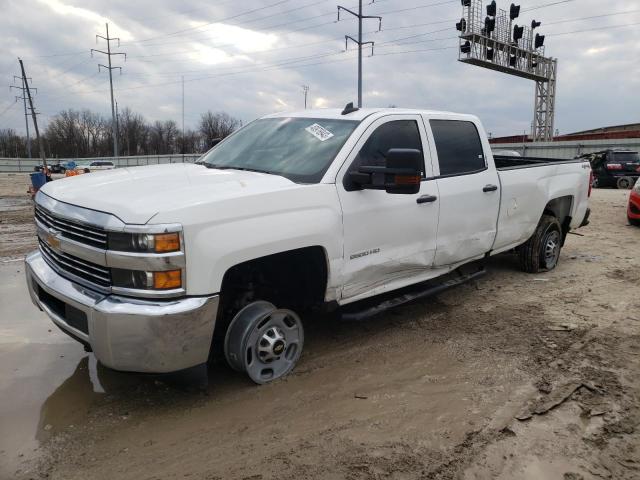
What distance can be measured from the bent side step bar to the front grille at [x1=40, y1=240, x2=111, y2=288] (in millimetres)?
1819

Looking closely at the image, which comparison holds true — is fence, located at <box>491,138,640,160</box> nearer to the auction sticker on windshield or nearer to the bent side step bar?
the bent side step bar

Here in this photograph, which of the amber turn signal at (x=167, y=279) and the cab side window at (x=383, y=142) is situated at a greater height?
the cab side window at (x=383, y=142)

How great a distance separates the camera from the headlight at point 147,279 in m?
2.89

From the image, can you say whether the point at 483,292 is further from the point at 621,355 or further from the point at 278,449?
the point at 278,449

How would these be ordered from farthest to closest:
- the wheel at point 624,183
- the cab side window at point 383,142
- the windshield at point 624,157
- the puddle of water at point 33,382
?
the windshield at point 624,157
the wheel at point 624,183
the cab side window at point 383,142
the puddle of water at point 33,382

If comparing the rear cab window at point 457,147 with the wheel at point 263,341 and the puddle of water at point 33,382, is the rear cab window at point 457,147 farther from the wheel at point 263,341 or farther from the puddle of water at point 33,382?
the puddle of water at point 33,382

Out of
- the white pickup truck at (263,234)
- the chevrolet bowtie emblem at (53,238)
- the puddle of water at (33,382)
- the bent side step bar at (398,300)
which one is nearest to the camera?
the white pickup truck at (263,234)

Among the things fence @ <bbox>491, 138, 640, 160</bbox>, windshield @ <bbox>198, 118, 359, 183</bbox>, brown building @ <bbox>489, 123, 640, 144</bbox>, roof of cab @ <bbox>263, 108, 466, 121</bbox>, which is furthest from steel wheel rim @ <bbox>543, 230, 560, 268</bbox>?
brown building @ <bbox>489, 123, 640, 144</bbox>

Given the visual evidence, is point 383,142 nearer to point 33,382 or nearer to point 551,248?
point 33,382

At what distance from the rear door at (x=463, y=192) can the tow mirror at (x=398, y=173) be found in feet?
3.40

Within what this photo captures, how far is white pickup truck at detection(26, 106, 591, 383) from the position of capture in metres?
2.92

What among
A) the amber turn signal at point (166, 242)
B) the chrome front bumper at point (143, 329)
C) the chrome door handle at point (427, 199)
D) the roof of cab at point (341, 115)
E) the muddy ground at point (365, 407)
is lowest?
the muddy ground at point (365, 407)

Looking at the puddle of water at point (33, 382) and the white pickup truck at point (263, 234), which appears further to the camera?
the puddle of water at point (33, 382)

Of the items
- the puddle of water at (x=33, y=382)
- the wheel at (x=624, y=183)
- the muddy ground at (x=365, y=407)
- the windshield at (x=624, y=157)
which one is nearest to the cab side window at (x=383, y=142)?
the muddy ground at (x=365, y=407)
